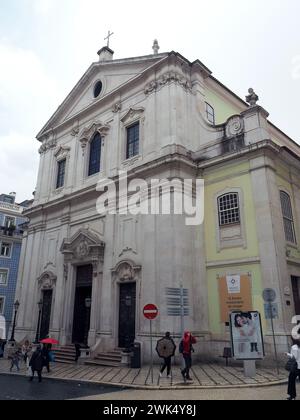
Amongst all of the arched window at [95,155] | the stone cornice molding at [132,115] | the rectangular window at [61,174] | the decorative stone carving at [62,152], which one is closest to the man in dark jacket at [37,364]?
the arched window at [95,155]

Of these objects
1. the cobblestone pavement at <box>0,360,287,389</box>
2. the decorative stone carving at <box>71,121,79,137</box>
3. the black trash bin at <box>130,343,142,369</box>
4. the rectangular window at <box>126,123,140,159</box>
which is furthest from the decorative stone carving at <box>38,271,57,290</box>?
the decorative stone carving at <box>71,121,79,137</box>

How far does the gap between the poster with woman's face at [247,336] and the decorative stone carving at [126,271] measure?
665 centimetres

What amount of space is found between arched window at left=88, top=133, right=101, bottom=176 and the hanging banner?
11470 mm

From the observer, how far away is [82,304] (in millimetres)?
21250

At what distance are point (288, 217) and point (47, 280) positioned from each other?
15257 millimetres

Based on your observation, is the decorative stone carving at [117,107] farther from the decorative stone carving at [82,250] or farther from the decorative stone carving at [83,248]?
the decorative stone carving at [82,250]

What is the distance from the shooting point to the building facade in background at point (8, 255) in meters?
38.6

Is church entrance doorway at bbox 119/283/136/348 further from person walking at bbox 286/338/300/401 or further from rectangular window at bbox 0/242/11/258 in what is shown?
rectangular window at bbox 0/242/11/258

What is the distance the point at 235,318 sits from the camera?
12352 mm

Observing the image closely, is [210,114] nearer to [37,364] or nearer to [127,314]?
[127,314]

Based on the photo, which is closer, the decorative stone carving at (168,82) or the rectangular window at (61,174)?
the decorative stone carving at (168,82)

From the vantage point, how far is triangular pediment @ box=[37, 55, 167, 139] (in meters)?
22.8
